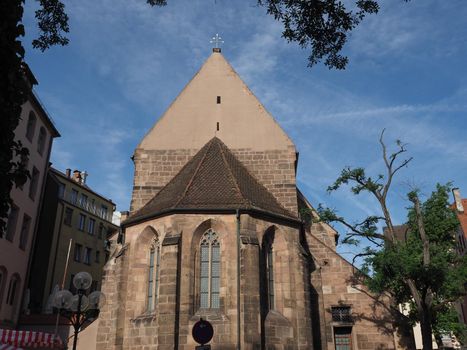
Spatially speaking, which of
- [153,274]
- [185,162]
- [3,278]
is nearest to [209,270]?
[153,274]

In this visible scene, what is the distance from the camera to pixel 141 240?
51.5 feet

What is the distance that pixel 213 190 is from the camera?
1569cm

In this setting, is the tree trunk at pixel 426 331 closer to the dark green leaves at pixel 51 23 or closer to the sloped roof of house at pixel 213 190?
the sloped roof of house at pixel 213 190

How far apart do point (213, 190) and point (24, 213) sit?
40.7 ft

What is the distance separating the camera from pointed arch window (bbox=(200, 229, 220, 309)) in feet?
Answer: 45.7

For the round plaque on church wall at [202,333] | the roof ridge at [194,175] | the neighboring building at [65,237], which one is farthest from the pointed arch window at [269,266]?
the neighboring building at [65,237]

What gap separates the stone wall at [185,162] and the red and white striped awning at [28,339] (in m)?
5.84

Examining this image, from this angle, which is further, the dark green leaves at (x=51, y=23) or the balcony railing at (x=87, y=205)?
the balcony railing at (x=87, y=205)

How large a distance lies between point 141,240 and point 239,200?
359 centimetres

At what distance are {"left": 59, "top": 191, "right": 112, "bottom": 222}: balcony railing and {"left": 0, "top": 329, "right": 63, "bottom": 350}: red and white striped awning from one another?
23.3 m

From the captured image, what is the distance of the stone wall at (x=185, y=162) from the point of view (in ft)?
59.9

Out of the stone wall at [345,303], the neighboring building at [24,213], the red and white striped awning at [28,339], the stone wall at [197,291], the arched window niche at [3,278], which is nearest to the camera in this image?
the red and white striped awning at [28,339]

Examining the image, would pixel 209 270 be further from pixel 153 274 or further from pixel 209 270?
pixel 153 274

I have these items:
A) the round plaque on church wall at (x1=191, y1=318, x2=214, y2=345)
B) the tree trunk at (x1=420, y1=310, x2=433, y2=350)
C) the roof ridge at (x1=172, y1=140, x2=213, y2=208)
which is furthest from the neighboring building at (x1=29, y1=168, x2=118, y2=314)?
the round plaque on church wall at (x1=191, y1=318, x2=214, y2=345)
